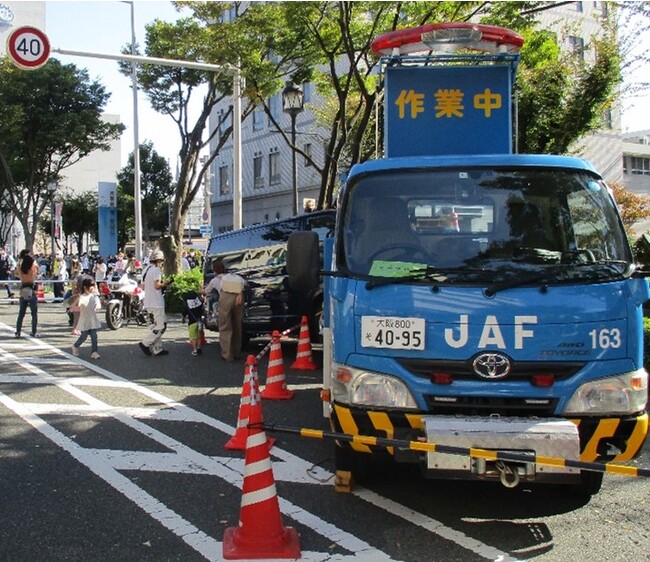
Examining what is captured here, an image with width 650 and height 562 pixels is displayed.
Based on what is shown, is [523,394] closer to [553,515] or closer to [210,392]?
[553,515]

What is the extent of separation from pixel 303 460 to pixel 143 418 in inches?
93.2

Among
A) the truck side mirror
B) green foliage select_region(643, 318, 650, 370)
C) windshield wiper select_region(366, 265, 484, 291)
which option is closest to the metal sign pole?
green foliage select_region(643, 318, 650, 370)

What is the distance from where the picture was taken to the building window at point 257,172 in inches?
1700

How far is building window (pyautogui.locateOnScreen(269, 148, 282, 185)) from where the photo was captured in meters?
41.4

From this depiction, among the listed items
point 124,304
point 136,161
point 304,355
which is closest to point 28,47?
point 124,304

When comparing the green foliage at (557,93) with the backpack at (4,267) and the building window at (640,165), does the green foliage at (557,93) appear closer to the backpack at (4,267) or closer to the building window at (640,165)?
the backpack at (4,267)

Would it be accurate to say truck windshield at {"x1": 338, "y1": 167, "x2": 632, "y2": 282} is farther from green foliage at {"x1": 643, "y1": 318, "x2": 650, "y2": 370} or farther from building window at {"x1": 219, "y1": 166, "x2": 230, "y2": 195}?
building window at {"x1": 219, "y1": 166, "x2": 230, "y2": 195}

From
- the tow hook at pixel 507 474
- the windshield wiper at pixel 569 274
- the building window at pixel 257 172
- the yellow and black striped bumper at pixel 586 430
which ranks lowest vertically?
the tow hook at pixel 507 474

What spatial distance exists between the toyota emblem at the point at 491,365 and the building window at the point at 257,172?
39.3m

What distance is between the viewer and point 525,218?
201 inches

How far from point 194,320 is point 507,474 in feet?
29.2

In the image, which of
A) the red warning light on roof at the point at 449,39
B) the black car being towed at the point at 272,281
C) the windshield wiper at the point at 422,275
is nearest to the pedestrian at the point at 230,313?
the black car being towed at the point at 272,281

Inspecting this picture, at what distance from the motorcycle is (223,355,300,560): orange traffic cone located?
12505 millimetres

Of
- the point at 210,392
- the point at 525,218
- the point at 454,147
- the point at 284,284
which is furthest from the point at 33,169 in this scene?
the point at 525,218
